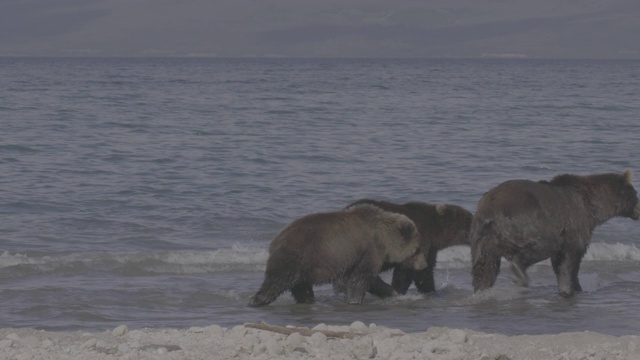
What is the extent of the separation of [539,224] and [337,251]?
1968 millimetres

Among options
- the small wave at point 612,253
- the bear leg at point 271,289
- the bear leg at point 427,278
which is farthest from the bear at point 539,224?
the small wave at point 612,253

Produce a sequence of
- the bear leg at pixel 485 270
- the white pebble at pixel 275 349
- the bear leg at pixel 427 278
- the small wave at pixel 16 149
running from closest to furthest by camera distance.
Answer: the white pebble at pixel 275 349, the bear leg at pixel 485 270, the bear leg at pixel 427 278, the small wave at pixel 16 149

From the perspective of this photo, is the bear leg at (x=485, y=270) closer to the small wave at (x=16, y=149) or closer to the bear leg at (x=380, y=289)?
the bear leg at (x=380, y=289)

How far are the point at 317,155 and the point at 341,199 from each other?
621cm

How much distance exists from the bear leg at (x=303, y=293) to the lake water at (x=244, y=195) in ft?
0.41

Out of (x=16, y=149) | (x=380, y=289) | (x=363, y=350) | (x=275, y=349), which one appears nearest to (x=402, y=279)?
(x=380, y=289)

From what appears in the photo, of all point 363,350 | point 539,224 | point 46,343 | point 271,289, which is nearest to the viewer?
point 363,350

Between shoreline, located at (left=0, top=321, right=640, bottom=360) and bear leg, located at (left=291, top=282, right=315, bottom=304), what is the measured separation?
2.11m

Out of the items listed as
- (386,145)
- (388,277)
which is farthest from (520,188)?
(386,145)

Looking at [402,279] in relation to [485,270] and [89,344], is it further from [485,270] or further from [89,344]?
[89,344]

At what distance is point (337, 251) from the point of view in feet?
38.3

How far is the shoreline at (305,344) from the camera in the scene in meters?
8.52

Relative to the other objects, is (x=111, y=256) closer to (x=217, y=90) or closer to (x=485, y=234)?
(x=485, y=234)

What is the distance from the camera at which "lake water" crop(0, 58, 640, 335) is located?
11820 mm
